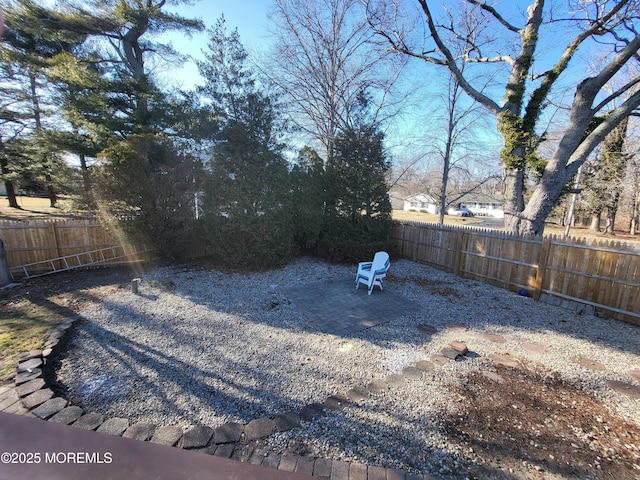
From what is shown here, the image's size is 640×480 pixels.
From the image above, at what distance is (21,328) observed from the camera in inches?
146

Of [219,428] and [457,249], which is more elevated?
[457,249]

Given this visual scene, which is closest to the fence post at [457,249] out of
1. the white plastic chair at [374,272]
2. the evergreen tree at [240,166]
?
the white plastic chair at [374,272]

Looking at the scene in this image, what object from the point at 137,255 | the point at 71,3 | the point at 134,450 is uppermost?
the point at 71,3

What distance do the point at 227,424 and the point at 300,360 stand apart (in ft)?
3.80

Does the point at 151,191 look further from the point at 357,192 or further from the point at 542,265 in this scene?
the point at 542,265

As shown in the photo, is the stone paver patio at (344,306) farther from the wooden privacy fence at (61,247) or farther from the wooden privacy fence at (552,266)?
the wooden privacy fence at (61,247)

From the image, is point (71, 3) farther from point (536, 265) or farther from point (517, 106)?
point (536, 265)

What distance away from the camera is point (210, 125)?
721 centimetres

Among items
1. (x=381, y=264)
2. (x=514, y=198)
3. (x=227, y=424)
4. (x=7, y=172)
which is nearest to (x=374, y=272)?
(x=381, y=264)

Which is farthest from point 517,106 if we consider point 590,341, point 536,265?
point 590,341

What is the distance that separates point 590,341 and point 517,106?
7.06m

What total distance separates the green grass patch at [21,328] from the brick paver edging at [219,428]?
0.46 meters

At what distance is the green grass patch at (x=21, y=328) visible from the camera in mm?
3043

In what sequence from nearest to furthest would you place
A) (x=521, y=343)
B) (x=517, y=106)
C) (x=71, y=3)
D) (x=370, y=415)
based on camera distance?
(x=370, y=415) < (x=521, y=343) < (x=517, y=106) < (x=71, y=3)
